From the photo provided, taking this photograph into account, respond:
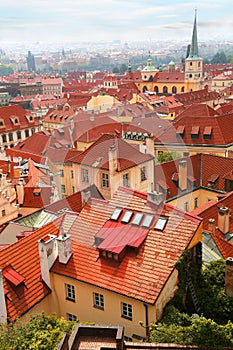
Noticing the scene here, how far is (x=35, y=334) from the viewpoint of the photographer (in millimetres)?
11117

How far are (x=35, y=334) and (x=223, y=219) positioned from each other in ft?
39.8

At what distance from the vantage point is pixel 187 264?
13.9 m

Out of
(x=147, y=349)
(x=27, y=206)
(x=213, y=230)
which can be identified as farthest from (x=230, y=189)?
(x=147, y=349)

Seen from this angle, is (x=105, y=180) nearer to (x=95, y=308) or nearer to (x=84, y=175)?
(x=84, y=175)

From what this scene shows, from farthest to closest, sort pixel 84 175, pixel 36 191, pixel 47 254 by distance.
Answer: pixel 36 191, pixel 84 175, pixel 47 254

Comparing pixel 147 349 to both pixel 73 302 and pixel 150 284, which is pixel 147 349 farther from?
pixel 73 302

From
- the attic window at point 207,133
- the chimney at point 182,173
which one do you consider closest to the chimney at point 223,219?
the chimney at point 182,173

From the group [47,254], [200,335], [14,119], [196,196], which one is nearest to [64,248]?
[47,254]

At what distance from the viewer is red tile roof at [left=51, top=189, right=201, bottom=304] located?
527 inches

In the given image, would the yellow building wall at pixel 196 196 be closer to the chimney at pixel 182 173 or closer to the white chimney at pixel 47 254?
the chimney at pixel 182 173

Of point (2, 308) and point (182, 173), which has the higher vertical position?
point (182, 173)

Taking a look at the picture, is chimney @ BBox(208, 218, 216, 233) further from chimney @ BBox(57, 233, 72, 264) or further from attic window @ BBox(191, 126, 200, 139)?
attic window @ BBox(191, 126, 200, 139)

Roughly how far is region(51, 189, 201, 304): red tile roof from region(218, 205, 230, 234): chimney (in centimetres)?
583

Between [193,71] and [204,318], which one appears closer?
[204,318]
